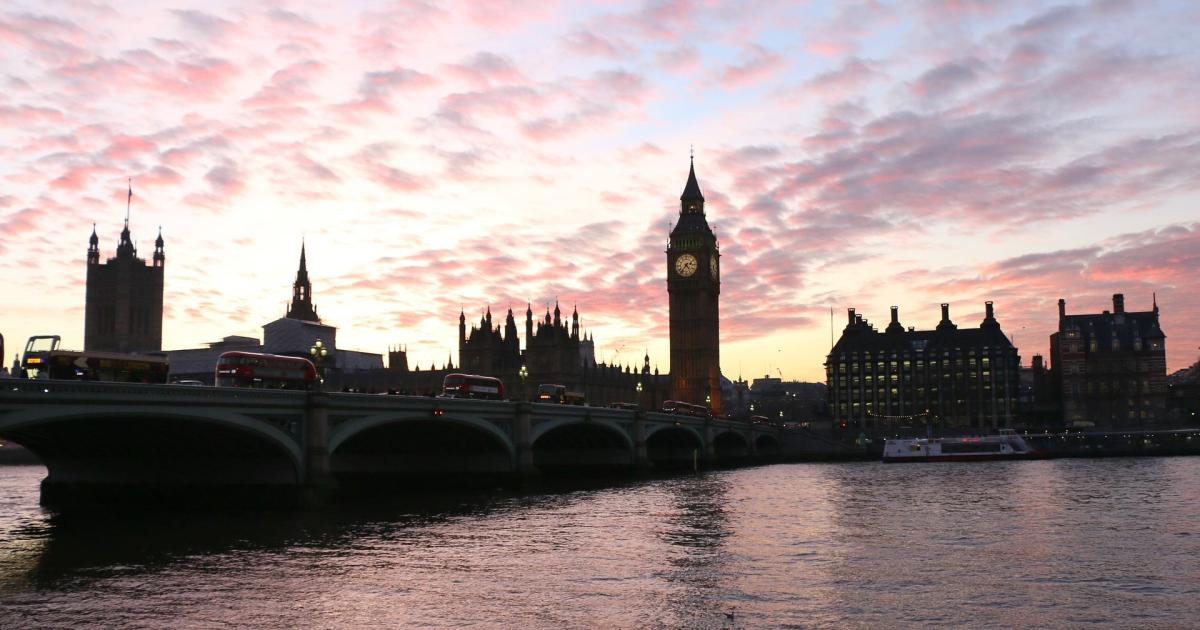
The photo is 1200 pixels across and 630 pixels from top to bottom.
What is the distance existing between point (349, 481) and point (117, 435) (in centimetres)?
2252

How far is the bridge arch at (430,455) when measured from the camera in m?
67.9

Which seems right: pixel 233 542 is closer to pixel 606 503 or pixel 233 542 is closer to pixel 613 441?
pixel 606 503

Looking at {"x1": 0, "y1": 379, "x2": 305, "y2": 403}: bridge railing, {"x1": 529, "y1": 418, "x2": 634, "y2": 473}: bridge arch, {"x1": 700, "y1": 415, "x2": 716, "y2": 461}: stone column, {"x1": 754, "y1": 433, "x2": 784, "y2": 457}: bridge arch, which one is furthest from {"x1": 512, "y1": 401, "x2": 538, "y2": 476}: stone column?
{"x1": 754, "y1": 433, "x2": 784, "y2": 457}: bridge arch

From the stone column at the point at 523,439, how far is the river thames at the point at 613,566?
9728 mm

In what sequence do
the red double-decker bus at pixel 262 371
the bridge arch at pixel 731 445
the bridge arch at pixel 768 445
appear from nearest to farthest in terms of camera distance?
1. the red double-decker bus at pixel 262 371
2. the bridge arch at pixel 731 445
3. the bridge arch at pixel 768 445

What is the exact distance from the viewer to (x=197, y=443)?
168 ft

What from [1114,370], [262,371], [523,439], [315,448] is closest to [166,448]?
[262,371]

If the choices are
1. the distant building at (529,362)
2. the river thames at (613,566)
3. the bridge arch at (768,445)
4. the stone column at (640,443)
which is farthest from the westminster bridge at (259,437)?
the distant building at (529,362)

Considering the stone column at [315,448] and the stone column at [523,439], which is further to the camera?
the stone column at [523,439]

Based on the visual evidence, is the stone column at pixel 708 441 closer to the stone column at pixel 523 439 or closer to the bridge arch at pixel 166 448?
the stone column at pixel 523 439

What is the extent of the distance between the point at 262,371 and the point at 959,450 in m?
102

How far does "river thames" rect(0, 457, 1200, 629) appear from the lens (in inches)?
1055

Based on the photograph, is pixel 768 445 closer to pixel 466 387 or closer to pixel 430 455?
pixel 466 387

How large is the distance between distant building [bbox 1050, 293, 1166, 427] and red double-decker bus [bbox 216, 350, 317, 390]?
509ft
